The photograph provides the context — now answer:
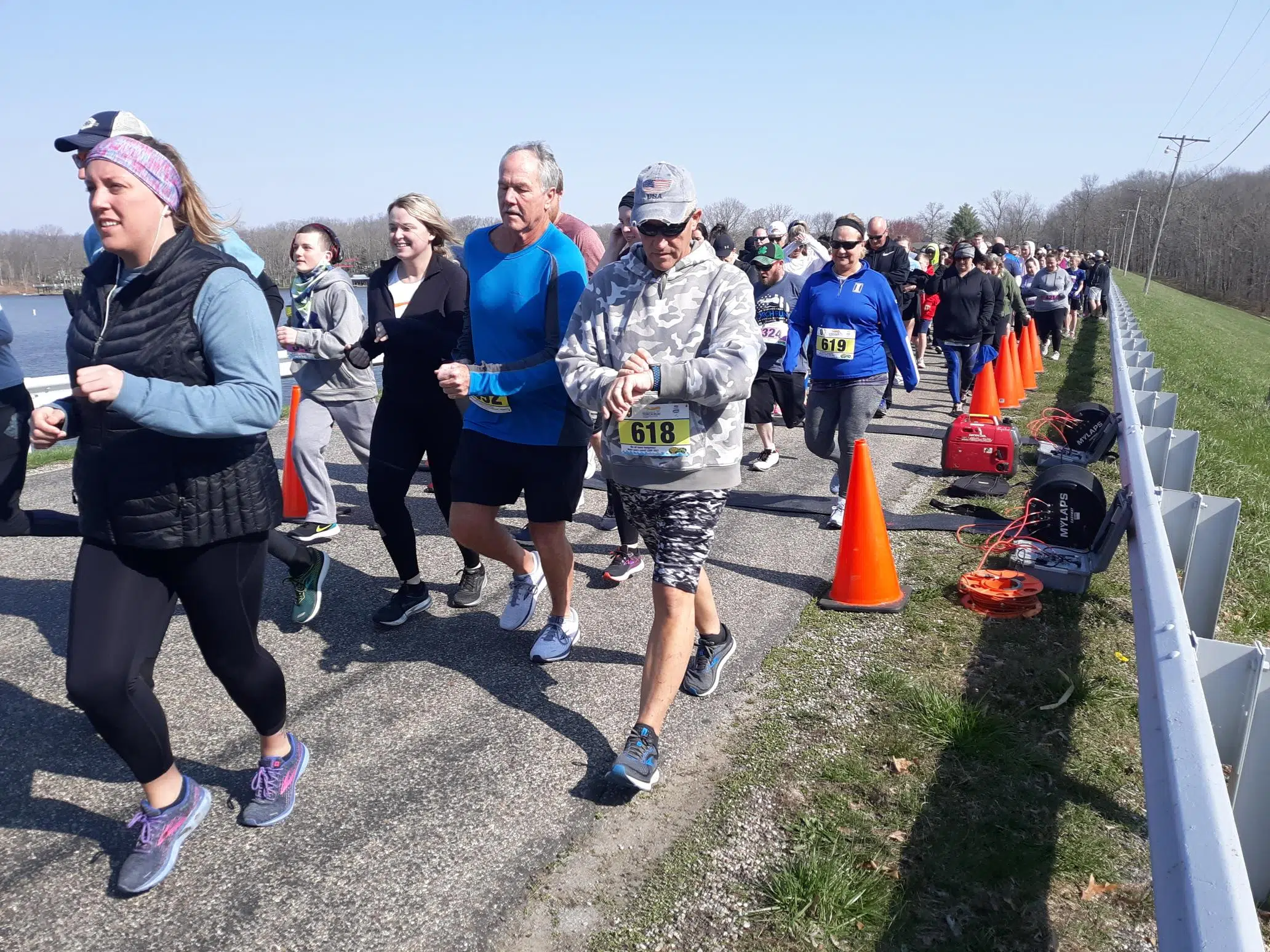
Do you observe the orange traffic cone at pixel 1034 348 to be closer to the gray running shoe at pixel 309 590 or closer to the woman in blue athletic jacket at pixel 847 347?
the woman in blue athletic jacket at pixel 847 347

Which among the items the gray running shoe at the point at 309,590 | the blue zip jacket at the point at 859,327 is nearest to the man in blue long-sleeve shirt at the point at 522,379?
the gray running shoe at the point at 309,590

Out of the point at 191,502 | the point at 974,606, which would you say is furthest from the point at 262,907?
the point at 974,606

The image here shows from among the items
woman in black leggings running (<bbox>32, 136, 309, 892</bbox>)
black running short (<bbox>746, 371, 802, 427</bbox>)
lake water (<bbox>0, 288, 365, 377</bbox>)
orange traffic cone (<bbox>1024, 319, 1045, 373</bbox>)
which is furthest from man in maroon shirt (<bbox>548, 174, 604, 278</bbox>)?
orange traffic cone (<bbox>1024, 319, 1045, 373</bbox>)

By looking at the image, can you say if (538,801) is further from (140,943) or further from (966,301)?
(966,301)

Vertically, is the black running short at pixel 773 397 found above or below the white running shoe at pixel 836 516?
above

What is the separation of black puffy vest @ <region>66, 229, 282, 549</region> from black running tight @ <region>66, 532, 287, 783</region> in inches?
3.8

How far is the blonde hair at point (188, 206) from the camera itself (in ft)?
9.31

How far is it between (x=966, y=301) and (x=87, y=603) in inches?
414

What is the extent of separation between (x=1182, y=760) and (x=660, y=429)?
1.92 m

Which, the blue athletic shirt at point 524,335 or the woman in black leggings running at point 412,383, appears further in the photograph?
the woman in black leggings running at point 412,383

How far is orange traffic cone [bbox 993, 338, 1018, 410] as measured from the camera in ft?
41.2

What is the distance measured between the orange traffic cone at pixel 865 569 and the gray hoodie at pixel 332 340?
3.08 meters

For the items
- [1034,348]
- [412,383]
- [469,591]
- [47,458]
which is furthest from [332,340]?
[1034,348]

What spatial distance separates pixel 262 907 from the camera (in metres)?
2.83
